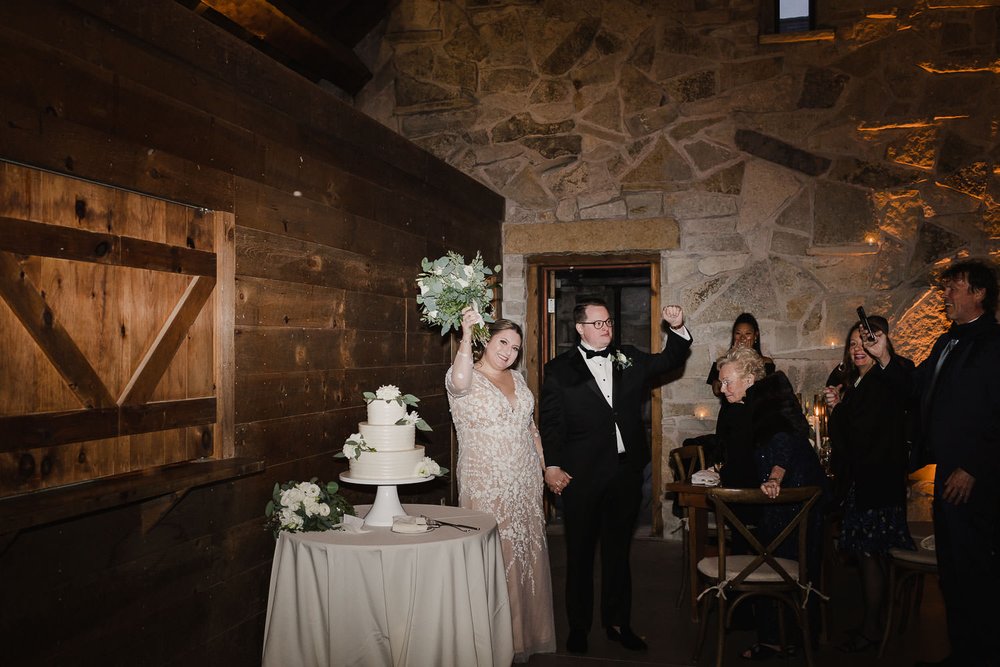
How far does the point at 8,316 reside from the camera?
2301mm

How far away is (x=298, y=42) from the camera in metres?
5.82

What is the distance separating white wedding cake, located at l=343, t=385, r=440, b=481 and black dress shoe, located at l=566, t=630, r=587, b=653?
129 cm

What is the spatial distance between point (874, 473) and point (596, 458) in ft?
4.22

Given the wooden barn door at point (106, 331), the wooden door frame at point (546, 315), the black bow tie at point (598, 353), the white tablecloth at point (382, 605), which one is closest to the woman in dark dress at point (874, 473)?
the black bow tie at point (598, 353)

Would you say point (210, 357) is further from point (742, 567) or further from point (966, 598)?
point (966, 598)

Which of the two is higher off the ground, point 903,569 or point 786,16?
point 786,16

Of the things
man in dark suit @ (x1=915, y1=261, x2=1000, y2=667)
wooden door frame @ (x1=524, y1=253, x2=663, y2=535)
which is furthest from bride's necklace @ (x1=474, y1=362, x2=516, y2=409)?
wooden door frame @ (x1=524, y1=253, x2=663, y2=535)

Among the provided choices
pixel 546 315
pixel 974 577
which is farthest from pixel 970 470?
pixel 546 315

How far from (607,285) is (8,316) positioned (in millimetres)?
7292

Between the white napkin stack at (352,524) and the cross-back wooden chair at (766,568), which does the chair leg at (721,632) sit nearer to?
the cross-back wooden chair at (766,568)

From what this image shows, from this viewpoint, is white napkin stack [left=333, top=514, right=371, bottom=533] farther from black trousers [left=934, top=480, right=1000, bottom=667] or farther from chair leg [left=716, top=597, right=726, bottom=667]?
black trousers [left=934, top=480, right=1000, bottom=667]

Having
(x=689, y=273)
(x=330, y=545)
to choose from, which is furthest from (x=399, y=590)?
(x=689, y=273)

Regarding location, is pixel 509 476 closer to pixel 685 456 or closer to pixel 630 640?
pixel 630 640

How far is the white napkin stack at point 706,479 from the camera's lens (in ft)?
13.3
